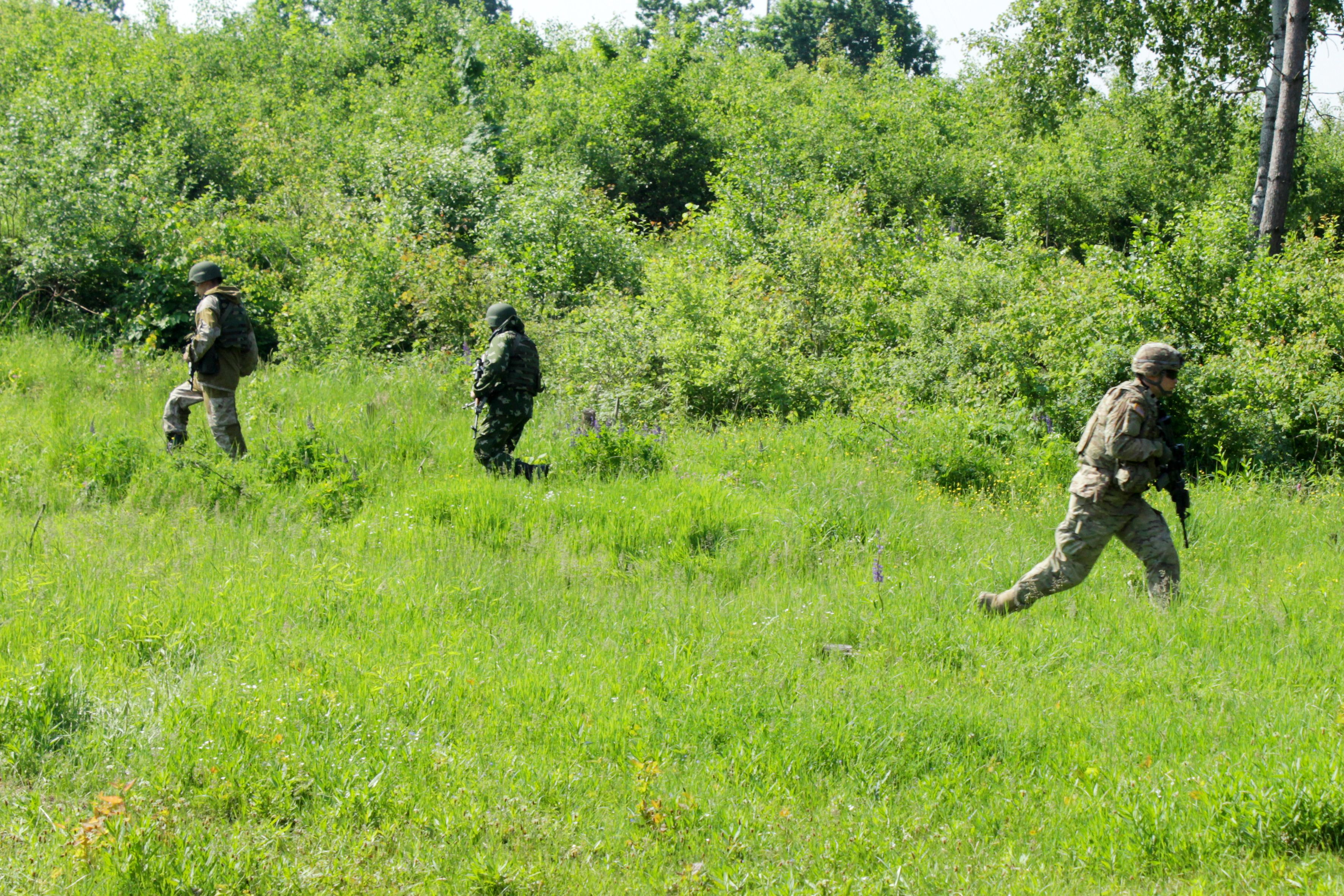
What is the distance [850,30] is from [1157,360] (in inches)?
2435

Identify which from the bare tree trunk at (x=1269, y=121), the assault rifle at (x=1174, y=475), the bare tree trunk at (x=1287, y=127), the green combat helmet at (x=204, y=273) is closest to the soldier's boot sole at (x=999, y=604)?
the assault rifle at (x=1174, y=475)

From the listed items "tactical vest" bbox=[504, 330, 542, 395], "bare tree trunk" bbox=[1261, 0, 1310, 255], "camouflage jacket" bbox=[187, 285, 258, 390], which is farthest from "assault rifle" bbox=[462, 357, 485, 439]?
"bare tree trunk" bbox=[1261, 0, 1310, 255]

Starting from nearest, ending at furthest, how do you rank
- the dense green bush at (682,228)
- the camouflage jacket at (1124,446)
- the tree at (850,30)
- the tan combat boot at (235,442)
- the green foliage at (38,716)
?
the green foliage at (38,716) → the camouflage jacket at (1124,446) → the tan combat boot at (235,442) → the dense green bush at (682,228) → the tree at (850,30)

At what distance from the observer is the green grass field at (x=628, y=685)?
3.84m

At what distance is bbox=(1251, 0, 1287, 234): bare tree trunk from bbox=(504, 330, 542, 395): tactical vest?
11313 mm

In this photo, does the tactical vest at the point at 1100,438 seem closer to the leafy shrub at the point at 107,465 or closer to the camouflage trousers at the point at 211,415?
the camouflage trousers at the point at 211,415

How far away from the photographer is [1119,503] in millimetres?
6363

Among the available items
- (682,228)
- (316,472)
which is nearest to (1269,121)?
Answer: (682,228)

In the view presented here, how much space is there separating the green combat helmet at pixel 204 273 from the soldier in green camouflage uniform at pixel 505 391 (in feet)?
7.95

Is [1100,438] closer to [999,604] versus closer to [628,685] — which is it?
[999,604]

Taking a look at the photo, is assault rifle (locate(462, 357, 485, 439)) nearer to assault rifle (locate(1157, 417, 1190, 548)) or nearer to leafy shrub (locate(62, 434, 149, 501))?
leafy shrub (locate(62, 434, 149, 501))

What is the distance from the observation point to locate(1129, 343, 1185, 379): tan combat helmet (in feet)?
20.8

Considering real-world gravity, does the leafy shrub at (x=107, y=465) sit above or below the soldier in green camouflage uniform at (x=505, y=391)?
below

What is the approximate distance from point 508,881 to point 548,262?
12.1 m
